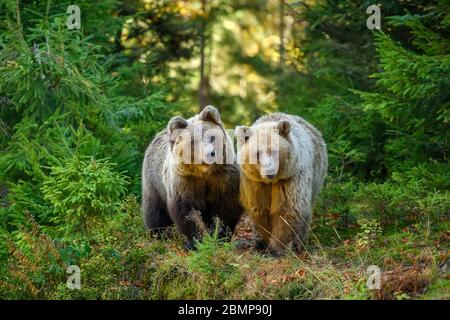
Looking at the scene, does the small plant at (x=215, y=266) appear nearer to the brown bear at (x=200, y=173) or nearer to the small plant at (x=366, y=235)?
the brown bear at (x=200, y=173)

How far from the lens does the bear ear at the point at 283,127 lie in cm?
846

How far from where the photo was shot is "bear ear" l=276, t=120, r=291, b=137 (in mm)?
8461

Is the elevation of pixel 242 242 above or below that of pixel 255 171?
below

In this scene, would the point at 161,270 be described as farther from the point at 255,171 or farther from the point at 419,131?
the point at 419,131

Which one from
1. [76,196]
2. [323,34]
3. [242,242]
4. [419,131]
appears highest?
[323,34]

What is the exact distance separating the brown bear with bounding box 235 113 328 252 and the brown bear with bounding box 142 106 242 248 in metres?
0.21

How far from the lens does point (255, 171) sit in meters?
8.41

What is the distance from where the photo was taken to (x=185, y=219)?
8883 mm

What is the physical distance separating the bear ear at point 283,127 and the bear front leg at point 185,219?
134cm

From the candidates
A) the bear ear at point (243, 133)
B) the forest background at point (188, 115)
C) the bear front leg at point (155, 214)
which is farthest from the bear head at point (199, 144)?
the bear front leg at point (155, 214)

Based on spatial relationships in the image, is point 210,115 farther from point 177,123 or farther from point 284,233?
point 284,233

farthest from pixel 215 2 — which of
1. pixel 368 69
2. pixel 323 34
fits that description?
pixel 368 69

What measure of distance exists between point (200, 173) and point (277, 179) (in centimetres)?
88

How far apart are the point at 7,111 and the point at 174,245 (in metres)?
3.84
